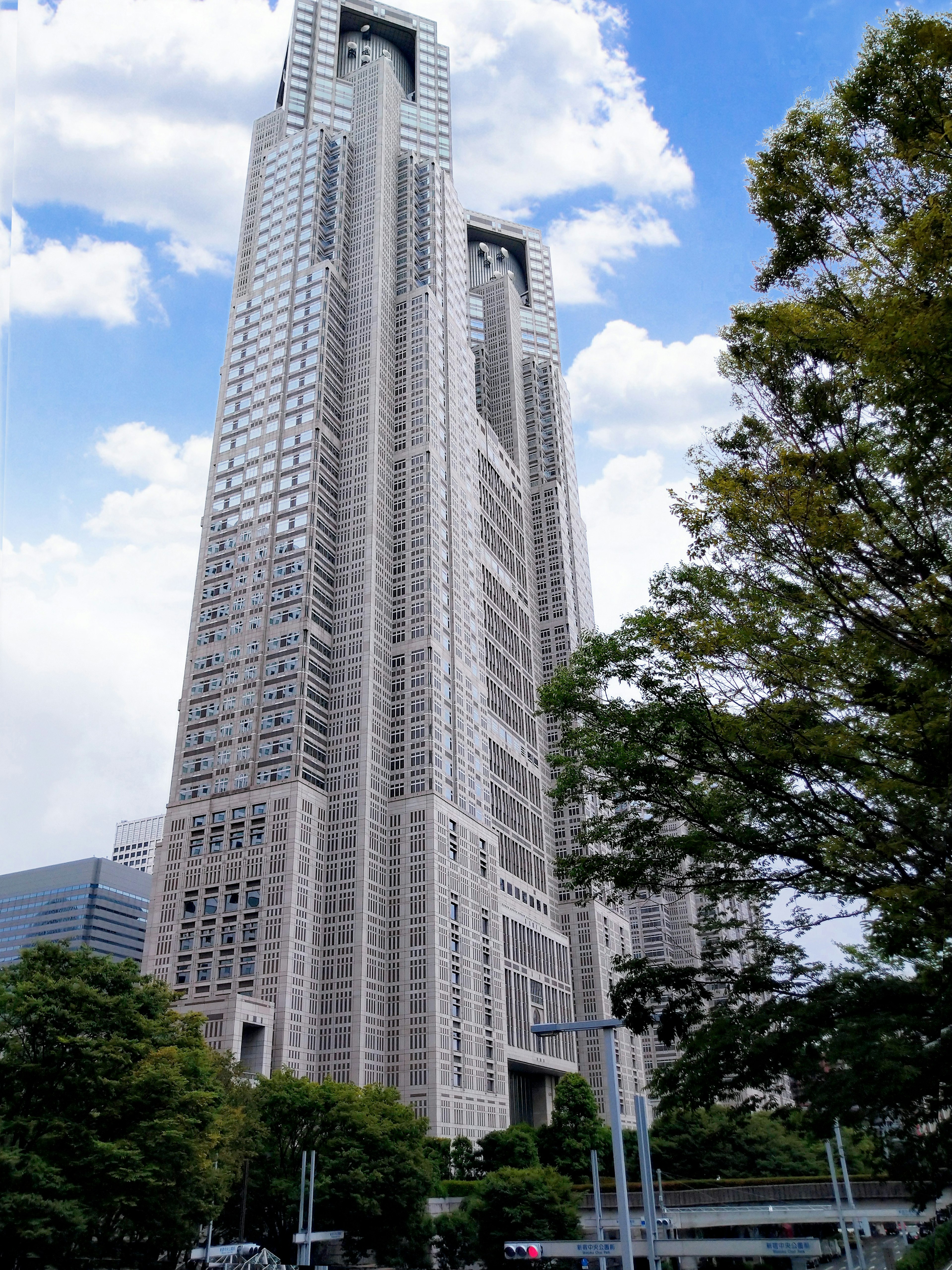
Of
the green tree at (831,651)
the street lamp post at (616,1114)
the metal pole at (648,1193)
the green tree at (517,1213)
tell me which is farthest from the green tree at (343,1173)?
the green tree at (831,651)

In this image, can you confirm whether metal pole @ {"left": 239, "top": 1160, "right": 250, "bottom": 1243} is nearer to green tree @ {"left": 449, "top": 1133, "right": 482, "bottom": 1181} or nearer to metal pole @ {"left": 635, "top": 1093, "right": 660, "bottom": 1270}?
metal pole @ {"left": 635, "top": 1093, "right": 660, "bottom": 1270}

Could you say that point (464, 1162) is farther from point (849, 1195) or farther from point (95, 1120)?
point (95, 1120)

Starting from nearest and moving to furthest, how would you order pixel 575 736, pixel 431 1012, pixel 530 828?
pixel 575 736
pixel 431 1012
pixel 530 828

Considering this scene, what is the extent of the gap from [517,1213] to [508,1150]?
23362 mm

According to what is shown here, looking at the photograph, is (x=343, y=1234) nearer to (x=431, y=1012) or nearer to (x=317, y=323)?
(x=431, y=1012)

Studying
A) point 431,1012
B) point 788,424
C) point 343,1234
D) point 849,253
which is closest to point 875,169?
point 849,253

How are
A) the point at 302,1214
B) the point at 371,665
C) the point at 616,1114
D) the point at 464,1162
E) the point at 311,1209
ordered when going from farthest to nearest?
the point at 371,665 < the point at 464,1162 < the point at 302,1214 < the point at 311,1209 < the point at 616,1114

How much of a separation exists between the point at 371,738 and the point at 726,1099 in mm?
70820

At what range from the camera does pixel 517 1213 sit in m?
48.8

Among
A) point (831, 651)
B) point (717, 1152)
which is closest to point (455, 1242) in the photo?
point (717, 1152)

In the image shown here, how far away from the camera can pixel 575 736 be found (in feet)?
73.6

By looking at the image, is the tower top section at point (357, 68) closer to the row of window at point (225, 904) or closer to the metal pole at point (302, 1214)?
the row of window at point (225, 904)

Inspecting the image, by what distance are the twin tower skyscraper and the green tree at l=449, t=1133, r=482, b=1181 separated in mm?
3274

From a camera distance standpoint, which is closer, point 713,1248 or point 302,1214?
point 713,1248
